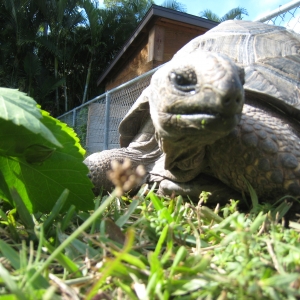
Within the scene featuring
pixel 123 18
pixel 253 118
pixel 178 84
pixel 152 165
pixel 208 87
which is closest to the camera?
pixel 208 87

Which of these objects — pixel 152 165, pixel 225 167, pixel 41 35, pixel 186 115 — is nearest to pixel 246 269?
pixel 186 115

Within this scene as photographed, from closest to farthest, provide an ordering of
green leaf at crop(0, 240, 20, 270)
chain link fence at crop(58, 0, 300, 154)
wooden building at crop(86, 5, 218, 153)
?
1. green leaf at crop(0, 240, 20, 270)
2. chain link fence at crop(58, 0, 300, 154)
3. wooden building at crop(86, 5, 218, 153)

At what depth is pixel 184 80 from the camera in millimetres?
1145

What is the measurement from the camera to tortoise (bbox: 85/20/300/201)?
3.57 ft

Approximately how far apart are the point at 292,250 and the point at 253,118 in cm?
76

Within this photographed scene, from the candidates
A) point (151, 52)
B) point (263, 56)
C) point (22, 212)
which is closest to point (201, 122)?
point (22, 212)

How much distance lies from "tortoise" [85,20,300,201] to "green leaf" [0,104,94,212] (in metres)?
0.37

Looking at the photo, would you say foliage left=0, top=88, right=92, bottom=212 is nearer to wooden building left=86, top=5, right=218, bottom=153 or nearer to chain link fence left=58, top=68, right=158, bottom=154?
chain link fence left=58, top=68, right=158, bottom=154

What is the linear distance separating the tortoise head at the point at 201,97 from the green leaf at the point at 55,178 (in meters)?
0.37

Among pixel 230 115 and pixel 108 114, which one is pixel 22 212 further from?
pixel 108 114

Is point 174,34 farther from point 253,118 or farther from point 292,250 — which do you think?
point 292,250

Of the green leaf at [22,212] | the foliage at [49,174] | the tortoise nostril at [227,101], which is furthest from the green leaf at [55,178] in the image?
the tortoise nostril at [227,101]

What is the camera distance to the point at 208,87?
105 centimetres

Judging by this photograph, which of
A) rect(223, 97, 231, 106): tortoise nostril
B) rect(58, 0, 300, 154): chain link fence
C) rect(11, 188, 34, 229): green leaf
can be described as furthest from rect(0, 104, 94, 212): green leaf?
rect(58, 0, 300, 154): chain link fence
